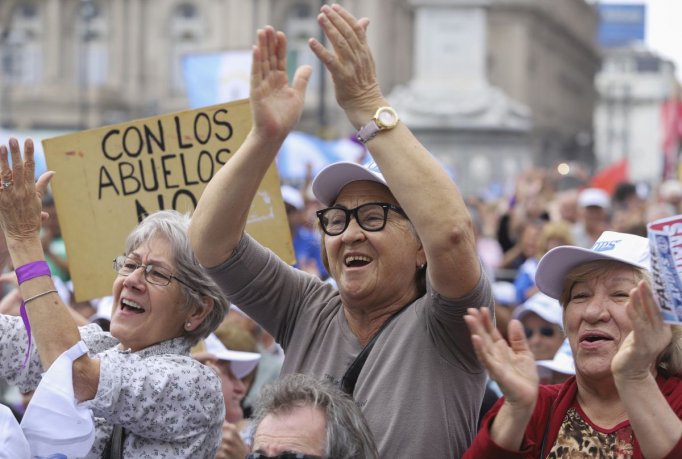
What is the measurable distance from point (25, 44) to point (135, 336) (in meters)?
63.2

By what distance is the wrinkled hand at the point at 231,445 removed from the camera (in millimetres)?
5000

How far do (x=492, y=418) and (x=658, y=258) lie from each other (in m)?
0.61

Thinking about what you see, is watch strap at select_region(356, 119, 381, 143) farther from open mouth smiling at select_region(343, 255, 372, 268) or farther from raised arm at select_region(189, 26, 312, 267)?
open mouth smiling at select_region(343, 255, 372, 268)

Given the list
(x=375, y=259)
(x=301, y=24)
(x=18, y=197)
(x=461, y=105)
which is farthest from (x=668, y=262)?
(x=301, y=24)

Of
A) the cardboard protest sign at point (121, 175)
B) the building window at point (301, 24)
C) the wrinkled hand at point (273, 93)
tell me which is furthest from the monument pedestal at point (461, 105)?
the building window at point (301, 24)

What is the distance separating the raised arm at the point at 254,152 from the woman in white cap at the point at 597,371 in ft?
2.67

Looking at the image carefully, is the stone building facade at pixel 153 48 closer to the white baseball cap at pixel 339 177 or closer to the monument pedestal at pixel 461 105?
the monument pedestal at pixel 461 105

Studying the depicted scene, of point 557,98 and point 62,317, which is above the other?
point 62,317

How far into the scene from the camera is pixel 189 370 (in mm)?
4074

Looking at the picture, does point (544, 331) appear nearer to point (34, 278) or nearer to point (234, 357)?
point (234, 357)

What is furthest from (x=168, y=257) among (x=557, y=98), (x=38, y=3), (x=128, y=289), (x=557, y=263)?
(x=557, y=98)

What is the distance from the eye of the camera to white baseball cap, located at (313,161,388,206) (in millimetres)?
4062

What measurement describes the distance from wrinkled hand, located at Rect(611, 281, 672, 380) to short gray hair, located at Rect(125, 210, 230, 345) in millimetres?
1426

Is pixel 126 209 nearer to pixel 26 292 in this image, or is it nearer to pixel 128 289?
pixel 128 289
